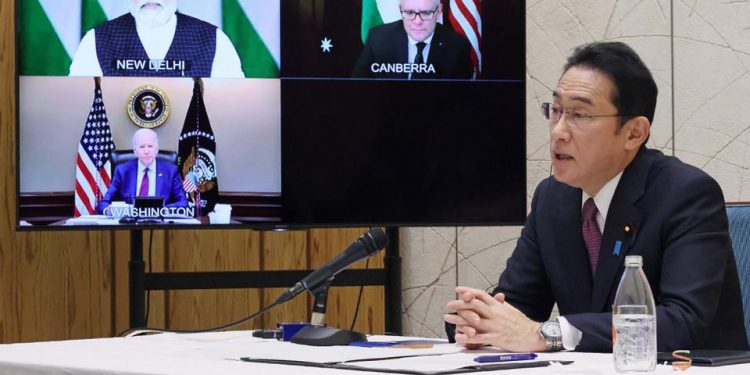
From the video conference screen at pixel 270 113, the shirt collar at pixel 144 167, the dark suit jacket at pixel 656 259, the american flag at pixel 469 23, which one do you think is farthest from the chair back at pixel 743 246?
the shirt collar at pixel 144 167

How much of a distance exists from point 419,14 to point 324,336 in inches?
59.2

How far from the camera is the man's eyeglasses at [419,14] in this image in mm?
3619

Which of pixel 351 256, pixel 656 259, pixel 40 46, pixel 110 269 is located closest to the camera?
pixel 351 256

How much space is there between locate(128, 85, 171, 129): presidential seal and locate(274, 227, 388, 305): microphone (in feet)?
4.04

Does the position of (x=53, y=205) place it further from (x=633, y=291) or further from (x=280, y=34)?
(x=633, y=291)

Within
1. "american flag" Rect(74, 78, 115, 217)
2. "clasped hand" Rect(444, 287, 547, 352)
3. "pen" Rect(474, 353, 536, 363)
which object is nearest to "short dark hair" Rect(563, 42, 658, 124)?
"clasped hand" Rect(444, 287, 547, 352)

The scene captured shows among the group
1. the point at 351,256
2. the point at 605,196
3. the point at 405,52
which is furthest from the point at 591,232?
the point at 405,52

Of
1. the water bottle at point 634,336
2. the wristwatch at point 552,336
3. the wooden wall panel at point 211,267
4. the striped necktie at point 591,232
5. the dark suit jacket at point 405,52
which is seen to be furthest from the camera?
the wooden wall panel at point 211,267

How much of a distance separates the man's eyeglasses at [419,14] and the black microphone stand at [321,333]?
1.39 m

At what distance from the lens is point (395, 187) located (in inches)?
143

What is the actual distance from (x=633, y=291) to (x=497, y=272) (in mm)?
2176

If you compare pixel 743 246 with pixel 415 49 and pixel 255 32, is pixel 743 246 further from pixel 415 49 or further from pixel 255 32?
pixel 255 32

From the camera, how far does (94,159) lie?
346cm

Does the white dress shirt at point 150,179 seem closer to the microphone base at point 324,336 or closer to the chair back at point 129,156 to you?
the chair back at point 129,156
